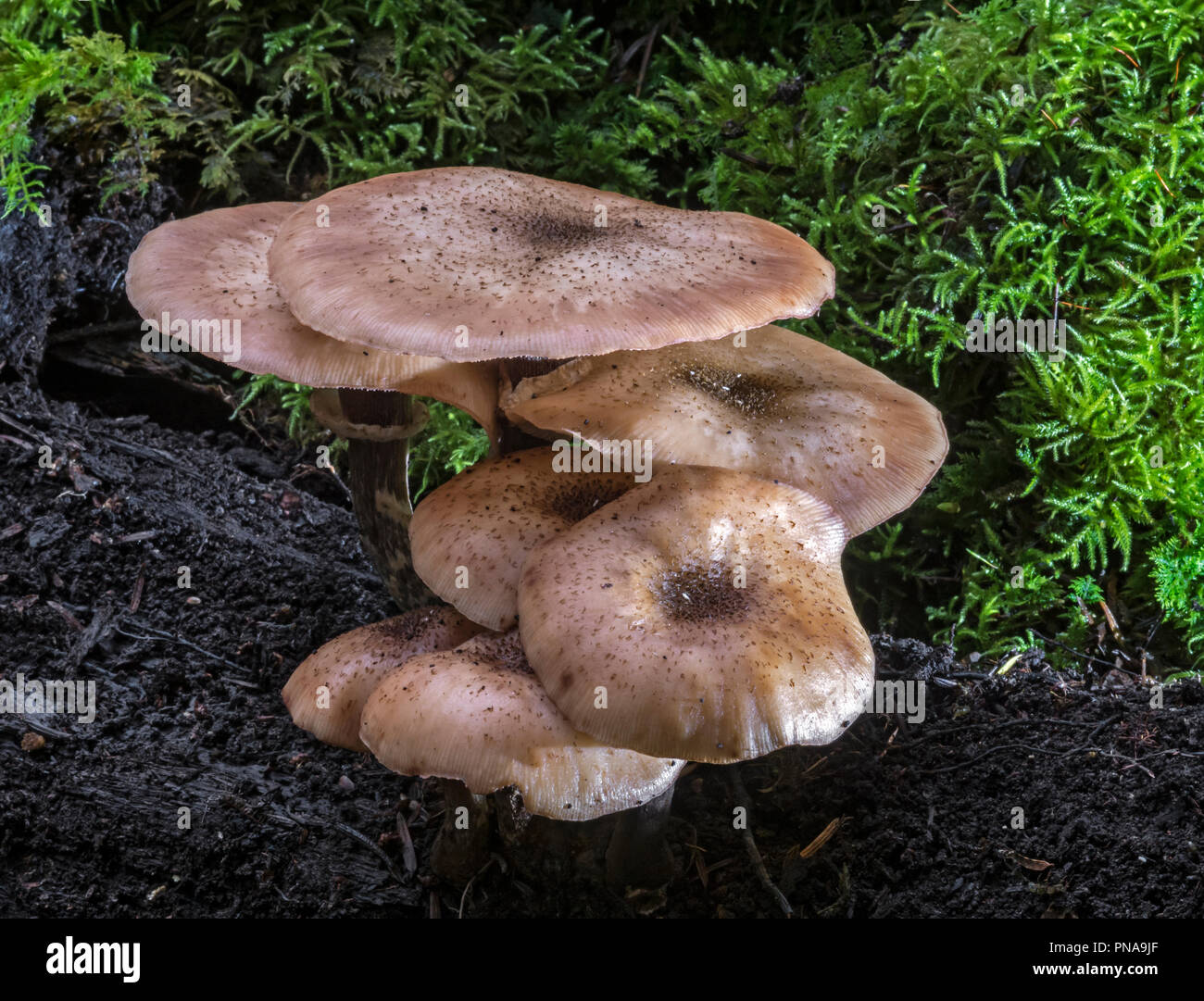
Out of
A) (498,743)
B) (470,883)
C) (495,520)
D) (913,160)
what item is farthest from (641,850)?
(913,160)

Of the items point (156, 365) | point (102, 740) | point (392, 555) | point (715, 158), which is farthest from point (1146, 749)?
point (156, 365)

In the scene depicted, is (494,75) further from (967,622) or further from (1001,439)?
(967,622)

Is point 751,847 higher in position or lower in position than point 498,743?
lower

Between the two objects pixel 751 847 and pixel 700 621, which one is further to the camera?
pixel 751 847

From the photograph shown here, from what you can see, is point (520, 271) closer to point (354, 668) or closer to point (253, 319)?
point (253, 319)

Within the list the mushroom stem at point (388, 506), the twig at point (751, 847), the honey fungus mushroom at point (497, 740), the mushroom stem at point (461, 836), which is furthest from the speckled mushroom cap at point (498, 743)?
the mushroom stem at point (388, 506)

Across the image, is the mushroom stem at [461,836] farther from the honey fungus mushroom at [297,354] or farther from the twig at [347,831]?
the honey fungus mushroom at [297,354]
